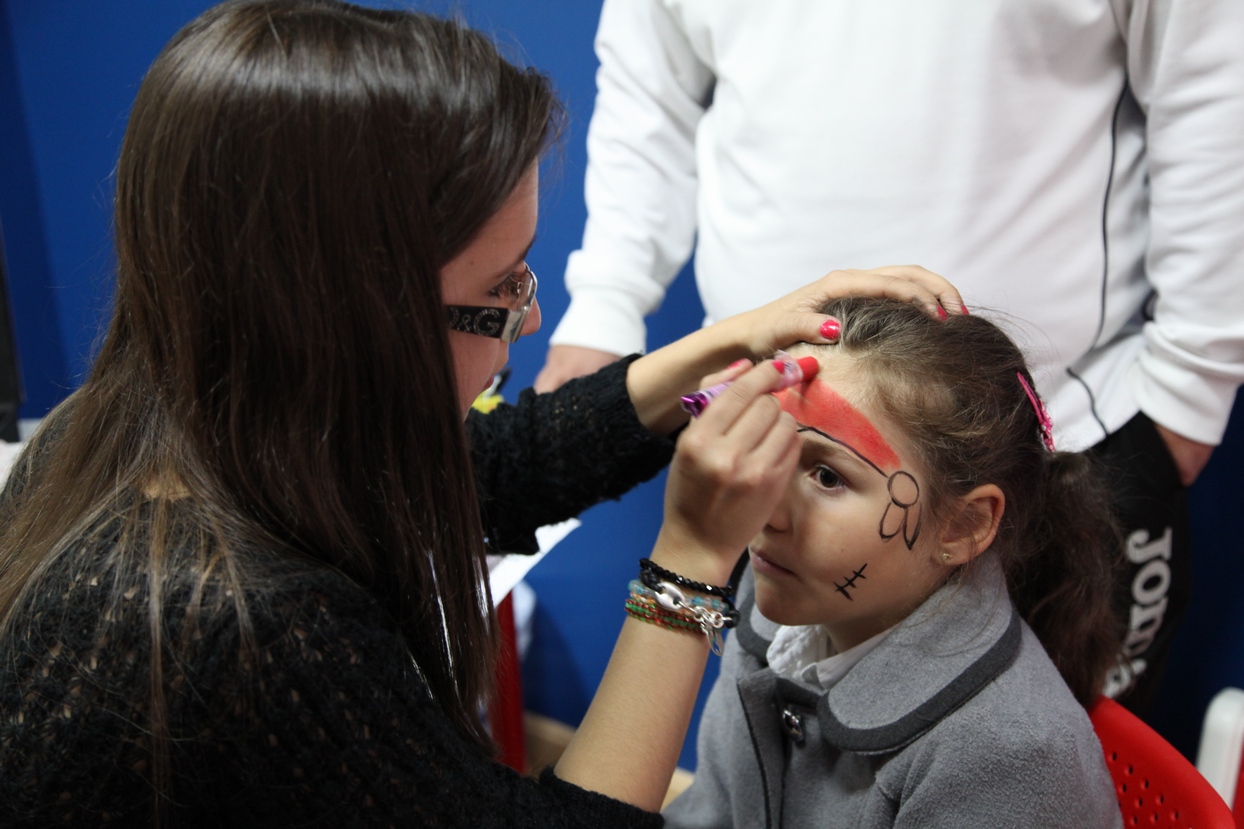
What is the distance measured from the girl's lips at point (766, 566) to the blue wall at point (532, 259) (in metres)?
0.42

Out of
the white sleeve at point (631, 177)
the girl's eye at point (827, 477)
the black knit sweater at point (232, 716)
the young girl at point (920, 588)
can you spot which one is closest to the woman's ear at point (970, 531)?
the young girl at point (920, 588)

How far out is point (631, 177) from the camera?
1.42m

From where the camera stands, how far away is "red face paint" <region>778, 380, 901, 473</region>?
2.91 feet

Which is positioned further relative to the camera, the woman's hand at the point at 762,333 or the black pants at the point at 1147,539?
the black pants at the point at 1147,539

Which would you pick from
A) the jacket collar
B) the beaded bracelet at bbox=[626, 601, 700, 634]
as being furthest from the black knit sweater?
the jacket collar

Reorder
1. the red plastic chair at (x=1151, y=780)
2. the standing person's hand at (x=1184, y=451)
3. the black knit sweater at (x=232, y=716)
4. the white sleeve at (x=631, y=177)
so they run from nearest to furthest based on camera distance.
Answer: the black knit sweater at (x=232, y=716) → the red plastic chair at (x=1151, y=780) → the standing person's hand at (x=1184, y=451) → the white sleeve at (x=631, y=177)

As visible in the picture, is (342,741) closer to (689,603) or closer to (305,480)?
(305,480)

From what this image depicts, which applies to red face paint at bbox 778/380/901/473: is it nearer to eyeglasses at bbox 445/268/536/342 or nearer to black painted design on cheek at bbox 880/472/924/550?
→ black painted design on cheek at bbox 880/472/924/550

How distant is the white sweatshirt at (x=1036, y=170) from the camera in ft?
3.33

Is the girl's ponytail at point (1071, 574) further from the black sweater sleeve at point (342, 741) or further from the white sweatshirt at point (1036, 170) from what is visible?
the black sweater sleeve at point (342, 741)

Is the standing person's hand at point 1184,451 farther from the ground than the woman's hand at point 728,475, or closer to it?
closer to it

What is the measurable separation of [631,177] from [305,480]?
2.73 ft

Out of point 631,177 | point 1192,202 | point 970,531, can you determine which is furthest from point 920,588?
point 631,177

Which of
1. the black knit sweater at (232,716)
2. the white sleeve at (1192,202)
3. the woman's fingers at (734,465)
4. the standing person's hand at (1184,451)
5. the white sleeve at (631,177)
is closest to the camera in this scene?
the black knit sweater at (232,716)
